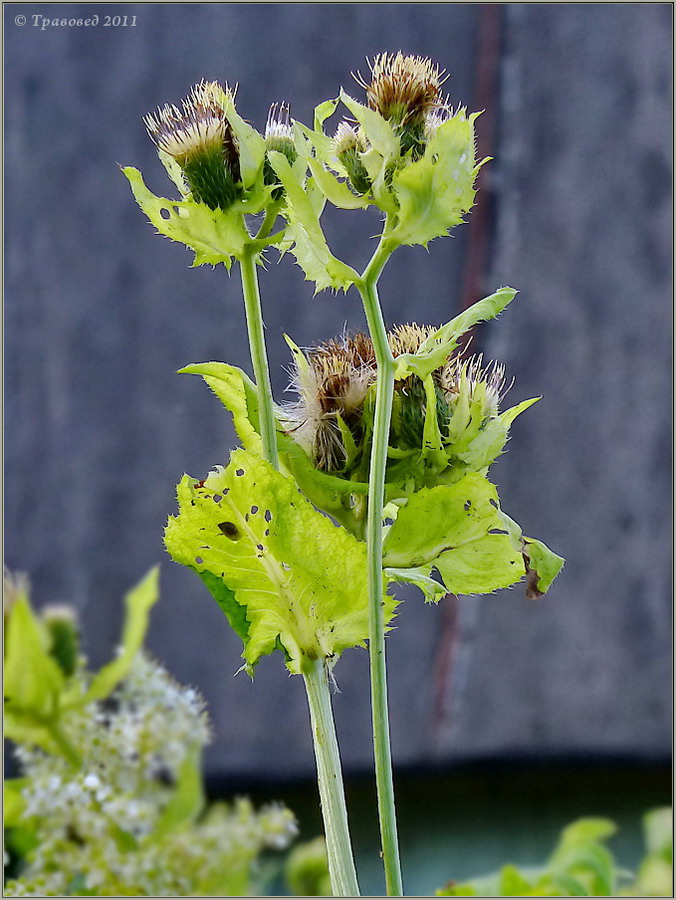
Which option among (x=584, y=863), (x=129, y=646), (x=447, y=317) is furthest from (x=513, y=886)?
(x=447, y=317)

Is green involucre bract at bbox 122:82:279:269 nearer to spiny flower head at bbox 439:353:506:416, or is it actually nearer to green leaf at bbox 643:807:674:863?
spiny flower head at bbox 439:353:506:416

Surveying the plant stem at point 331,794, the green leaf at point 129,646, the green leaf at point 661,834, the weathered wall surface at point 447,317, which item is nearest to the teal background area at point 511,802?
the weathered wall surface at point 447,317

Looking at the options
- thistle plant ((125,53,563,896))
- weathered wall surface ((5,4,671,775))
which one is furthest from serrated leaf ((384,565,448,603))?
weathered wall surface ((5,4,671,775))

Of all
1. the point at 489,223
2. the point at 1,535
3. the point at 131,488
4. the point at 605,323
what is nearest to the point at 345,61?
the point at 489,223

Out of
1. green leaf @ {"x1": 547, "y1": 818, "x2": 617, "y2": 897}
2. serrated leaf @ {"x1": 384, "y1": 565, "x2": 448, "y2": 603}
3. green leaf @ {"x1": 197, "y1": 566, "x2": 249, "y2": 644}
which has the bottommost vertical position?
green leaf @ {"x1": 547, "y1": 818, "x2": 617, "y2": 897}

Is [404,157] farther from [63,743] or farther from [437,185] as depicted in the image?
[63,743]

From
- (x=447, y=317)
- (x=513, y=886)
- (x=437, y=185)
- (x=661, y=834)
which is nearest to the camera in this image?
(x=437, y=185)
